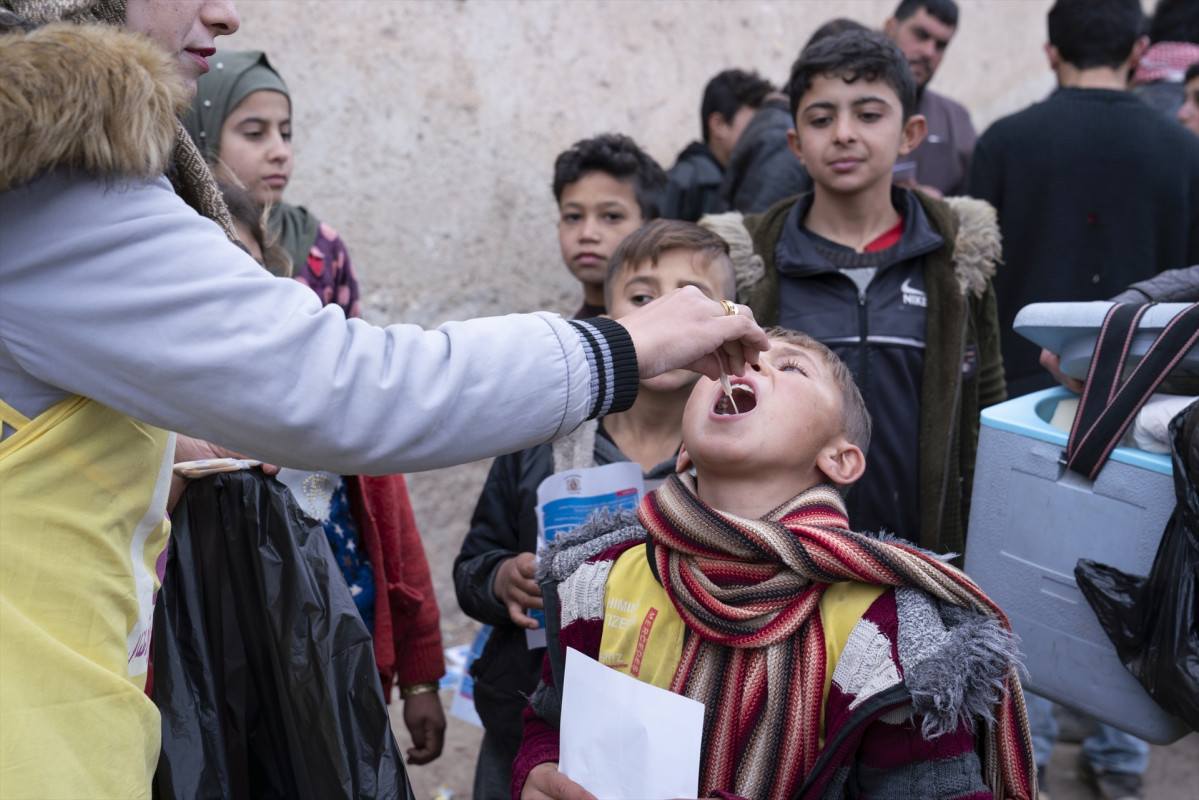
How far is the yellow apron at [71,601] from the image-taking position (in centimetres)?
129

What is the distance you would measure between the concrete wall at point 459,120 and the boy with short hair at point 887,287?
172 centimetres

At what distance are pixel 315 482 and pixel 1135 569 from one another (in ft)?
5.38

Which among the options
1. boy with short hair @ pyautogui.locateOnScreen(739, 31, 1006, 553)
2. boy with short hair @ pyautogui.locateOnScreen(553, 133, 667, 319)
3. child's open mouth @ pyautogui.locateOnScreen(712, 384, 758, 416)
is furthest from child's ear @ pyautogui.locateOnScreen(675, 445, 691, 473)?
boy with short hair @ pyautogui.locateOnScreen(553, 133, 667, 319)

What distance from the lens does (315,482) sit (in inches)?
92.7

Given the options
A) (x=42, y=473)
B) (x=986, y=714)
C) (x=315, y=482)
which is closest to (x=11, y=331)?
(x=42, y=473)

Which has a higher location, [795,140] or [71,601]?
[795,140]

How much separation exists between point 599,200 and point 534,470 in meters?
1.27

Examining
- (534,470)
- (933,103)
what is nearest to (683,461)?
(534,470)

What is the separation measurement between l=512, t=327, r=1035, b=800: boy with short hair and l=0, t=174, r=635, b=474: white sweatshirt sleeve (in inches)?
17.2

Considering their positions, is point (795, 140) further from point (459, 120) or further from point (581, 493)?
point (459, 120)

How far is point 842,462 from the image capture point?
1916mm

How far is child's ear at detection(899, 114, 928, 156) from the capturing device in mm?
3262

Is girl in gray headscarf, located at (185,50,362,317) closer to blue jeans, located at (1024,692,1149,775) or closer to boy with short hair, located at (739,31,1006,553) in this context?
boy with short hair, located at (739,31,1006,553)

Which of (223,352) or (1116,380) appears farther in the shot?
(1116,380)
